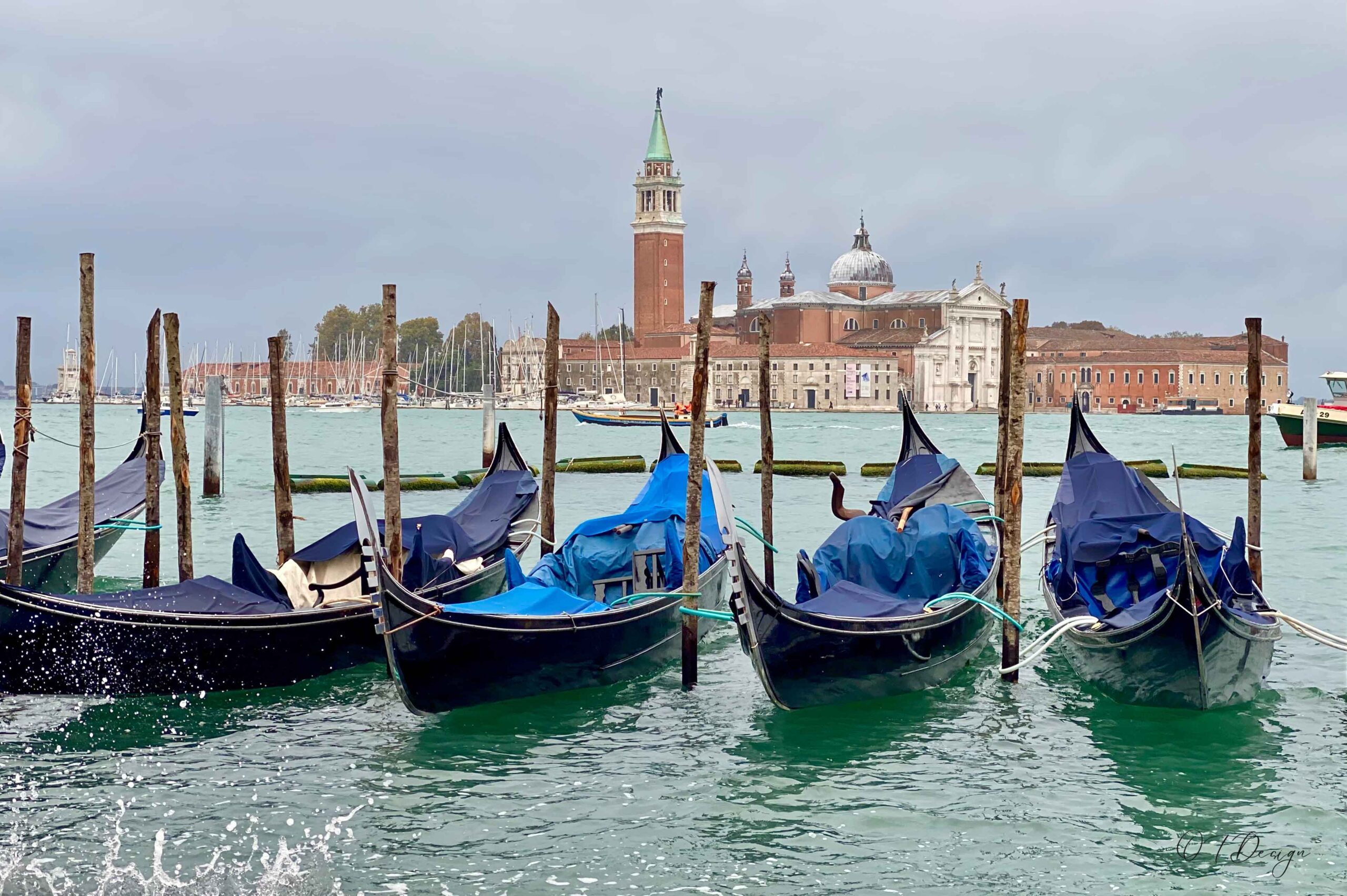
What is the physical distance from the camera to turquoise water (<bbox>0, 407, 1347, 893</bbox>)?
4918mm

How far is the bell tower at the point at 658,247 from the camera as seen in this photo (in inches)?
2852

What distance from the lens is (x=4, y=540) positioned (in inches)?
360

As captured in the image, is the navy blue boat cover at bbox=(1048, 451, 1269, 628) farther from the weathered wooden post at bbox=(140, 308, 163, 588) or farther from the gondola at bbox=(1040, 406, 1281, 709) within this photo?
the weathered wooden post at bbox=(140, 308, 163, 588)

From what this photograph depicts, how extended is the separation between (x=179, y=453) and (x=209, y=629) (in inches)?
110

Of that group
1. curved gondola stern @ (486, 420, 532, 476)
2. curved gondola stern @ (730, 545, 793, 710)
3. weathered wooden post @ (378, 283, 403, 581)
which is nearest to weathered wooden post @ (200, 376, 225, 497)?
curved gondola stern @ (486, 420, 532, 476)

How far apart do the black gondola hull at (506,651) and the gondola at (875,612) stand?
78 centimetres

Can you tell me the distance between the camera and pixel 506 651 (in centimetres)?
656

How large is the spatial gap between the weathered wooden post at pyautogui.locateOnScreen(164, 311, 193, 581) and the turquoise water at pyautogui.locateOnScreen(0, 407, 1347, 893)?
1.85 meters

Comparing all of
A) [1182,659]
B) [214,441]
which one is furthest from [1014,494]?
[214,441]

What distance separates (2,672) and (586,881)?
318 cm

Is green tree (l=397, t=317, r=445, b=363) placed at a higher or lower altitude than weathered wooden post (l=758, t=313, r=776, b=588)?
higher

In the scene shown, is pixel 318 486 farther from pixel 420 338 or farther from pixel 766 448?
pixel 420 338

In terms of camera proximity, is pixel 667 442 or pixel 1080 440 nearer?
pixel 1080 440

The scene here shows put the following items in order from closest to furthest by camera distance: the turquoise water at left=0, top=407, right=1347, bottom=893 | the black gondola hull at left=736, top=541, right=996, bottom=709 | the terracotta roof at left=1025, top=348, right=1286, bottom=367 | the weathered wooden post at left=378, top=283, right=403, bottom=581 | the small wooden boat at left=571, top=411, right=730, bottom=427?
the turquoise water at left=0, top=407, right=1347, bottom=893 < the black gondola hull at left=736, top=541, right=996, bottom=709 < the weathered wooden post at left=378, top=283, right=403, bottom=581 < the small wooden boat at left=571, top=411, right=730, bottom=427 < the terracotta roof at left=1025, top=348, right=1286, bottom=367
